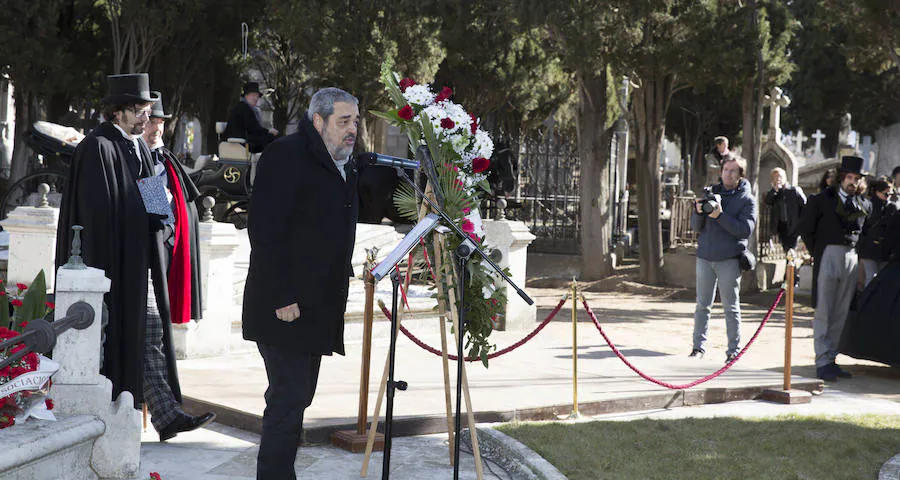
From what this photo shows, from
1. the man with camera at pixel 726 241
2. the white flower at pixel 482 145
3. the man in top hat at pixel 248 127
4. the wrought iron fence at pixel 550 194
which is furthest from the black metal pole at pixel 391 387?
the wrought iron fence at pixel 550 194

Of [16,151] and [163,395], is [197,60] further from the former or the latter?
[163,395]

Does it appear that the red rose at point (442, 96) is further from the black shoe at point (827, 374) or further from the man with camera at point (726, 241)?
the black shoe at point (827, 374)

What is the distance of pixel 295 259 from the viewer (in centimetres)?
518

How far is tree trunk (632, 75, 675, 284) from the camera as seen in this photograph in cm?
1991

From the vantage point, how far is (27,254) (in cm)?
1064

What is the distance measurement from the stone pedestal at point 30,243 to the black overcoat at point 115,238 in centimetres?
465

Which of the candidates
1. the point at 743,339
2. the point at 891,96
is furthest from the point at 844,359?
the point at 891,96

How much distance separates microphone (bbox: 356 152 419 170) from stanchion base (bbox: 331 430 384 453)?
1.98 metres

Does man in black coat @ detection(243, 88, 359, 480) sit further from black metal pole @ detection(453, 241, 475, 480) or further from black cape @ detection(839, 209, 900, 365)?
black cape @ detection(839, 209, 900, 365)

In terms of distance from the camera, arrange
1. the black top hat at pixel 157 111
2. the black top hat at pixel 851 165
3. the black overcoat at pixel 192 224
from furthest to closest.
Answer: the black top hat at pixel 851 165, the black overcoat at pixel 192 224, the black top hat at pixel 157 111

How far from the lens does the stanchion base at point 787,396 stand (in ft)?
29.8

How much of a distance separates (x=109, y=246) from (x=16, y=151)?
21135mm

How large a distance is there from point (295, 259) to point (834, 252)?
22.9 feet

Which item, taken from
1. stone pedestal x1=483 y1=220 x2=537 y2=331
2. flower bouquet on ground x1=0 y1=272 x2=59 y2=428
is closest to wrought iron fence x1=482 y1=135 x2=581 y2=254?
stone pedestal x1=483 y1=220 x2=537 y2=331
